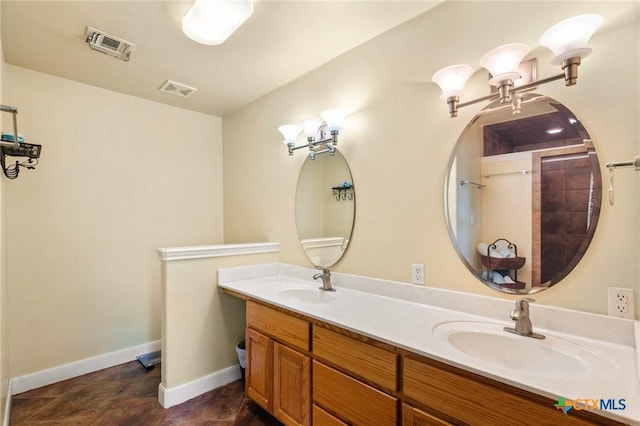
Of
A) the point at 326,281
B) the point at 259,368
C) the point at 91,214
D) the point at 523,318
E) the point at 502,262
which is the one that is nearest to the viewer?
the point at 523,318

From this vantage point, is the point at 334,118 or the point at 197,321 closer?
the point at 334,118

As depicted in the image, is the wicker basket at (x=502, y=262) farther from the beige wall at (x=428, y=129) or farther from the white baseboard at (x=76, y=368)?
the white baseboard at (x=76, y=368)

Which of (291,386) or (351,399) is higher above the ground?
(351,399)

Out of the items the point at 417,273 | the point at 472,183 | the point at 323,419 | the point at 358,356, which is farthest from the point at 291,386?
the point at 472,183

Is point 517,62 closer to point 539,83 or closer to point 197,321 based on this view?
point 539,83

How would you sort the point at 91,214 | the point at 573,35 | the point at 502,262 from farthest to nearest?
the point at 91,214 < the point at 502,262 < the point at 573,35

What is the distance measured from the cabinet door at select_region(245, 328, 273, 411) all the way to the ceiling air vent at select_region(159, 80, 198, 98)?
2.22 m

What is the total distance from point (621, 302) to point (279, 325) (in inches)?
64.1

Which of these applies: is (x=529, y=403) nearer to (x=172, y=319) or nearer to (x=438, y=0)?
(x=438, y=0)

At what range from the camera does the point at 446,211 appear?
1.67m

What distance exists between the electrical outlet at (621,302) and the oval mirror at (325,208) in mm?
1376

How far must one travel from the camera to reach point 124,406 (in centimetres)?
218

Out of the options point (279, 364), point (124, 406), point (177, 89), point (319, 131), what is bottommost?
point (124, 406)

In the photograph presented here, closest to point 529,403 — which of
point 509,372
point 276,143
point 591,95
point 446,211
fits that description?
point 509,372
